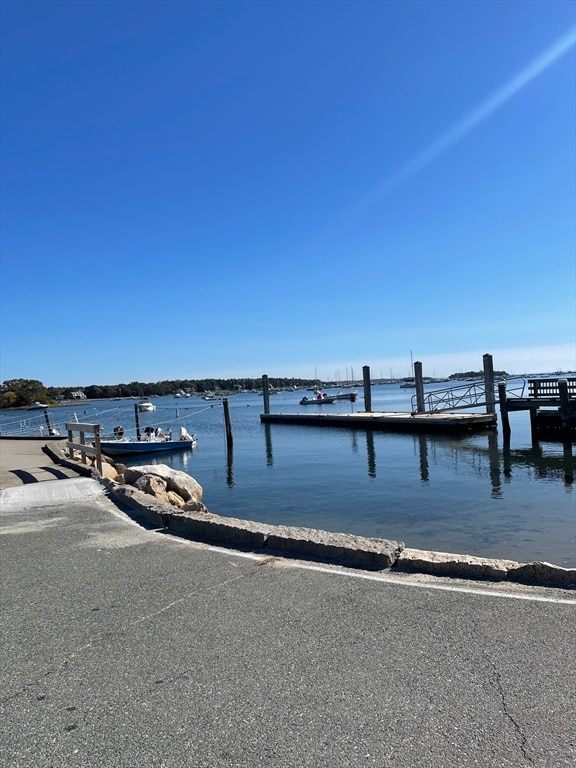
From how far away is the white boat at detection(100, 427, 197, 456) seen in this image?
103ft

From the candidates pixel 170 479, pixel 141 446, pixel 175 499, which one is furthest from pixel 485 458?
pixel 141 446

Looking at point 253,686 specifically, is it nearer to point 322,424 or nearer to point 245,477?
point 245,477

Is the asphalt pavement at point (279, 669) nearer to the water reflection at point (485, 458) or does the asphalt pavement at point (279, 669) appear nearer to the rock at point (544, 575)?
the rock at point (544, 575)

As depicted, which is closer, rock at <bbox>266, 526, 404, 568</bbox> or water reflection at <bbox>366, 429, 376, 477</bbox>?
rock at <bbox>266, 526, 404, 568</bbox>

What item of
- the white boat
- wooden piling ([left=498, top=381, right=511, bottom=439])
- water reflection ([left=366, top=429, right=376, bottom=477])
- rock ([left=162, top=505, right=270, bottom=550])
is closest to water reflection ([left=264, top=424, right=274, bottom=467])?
water reflection ([left=366, top=429, right=376, bottom=477])

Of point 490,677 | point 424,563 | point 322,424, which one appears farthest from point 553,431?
point 490,677

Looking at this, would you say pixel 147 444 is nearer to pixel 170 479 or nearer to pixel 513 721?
pixel 170 479

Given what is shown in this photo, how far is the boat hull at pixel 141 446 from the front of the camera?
31.2 meters

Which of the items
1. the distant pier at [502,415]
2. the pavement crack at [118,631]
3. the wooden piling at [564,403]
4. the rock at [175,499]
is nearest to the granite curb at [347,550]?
the pavement crack at [118,631]

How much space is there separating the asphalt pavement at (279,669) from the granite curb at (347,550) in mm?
242

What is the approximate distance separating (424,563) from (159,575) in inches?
108

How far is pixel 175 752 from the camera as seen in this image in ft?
9.40

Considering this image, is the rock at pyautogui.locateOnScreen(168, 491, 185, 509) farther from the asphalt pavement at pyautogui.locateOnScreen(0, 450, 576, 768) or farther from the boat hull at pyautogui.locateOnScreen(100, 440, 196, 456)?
the boat hull at pyautogui.locateOnScreen(100, 440, 196, 456)

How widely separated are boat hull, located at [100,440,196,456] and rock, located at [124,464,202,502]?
695 inches
